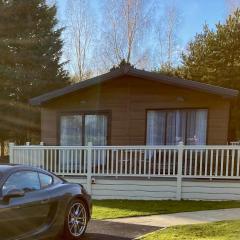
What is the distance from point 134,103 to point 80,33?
2285cm

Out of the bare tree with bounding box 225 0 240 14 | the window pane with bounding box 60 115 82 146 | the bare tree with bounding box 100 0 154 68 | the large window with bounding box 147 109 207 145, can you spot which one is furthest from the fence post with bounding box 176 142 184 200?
the bare tree with bounding box 225 0 240 14

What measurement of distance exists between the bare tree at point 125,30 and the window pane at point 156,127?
2081 cm

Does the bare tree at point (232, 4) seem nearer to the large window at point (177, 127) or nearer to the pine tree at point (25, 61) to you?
the pine tree at point (25, 61)

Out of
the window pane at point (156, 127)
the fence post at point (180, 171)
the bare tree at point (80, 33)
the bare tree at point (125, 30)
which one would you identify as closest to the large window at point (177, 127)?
the window pane at point (156, 127)

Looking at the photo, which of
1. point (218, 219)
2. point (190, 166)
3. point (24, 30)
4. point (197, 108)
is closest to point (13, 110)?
point (24, 30)

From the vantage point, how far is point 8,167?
221 inches

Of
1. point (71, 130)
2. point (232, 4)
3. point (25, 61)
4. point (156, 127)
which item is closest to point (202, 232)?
point (156, 127)

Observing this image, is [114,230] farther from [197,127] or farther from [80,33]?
[80,33]

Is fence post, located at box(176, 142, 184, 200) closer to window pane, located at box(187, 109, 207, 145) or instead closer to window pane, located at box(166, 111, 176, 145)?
window pane, located at box(187, 109, 207, 145)

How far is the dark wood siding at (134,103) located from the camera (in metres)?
12.7

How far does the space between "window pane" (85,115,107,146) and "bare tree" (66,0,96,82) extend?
21.7m

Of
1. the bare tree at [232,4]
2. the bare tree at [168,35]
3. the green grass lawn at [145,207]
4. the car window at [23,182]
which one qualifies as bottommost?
the green grass lawn at [145,207]

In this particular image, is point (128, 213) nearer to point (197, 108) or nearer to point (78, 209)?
point (78, 209)

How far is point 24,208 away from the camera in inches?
207
